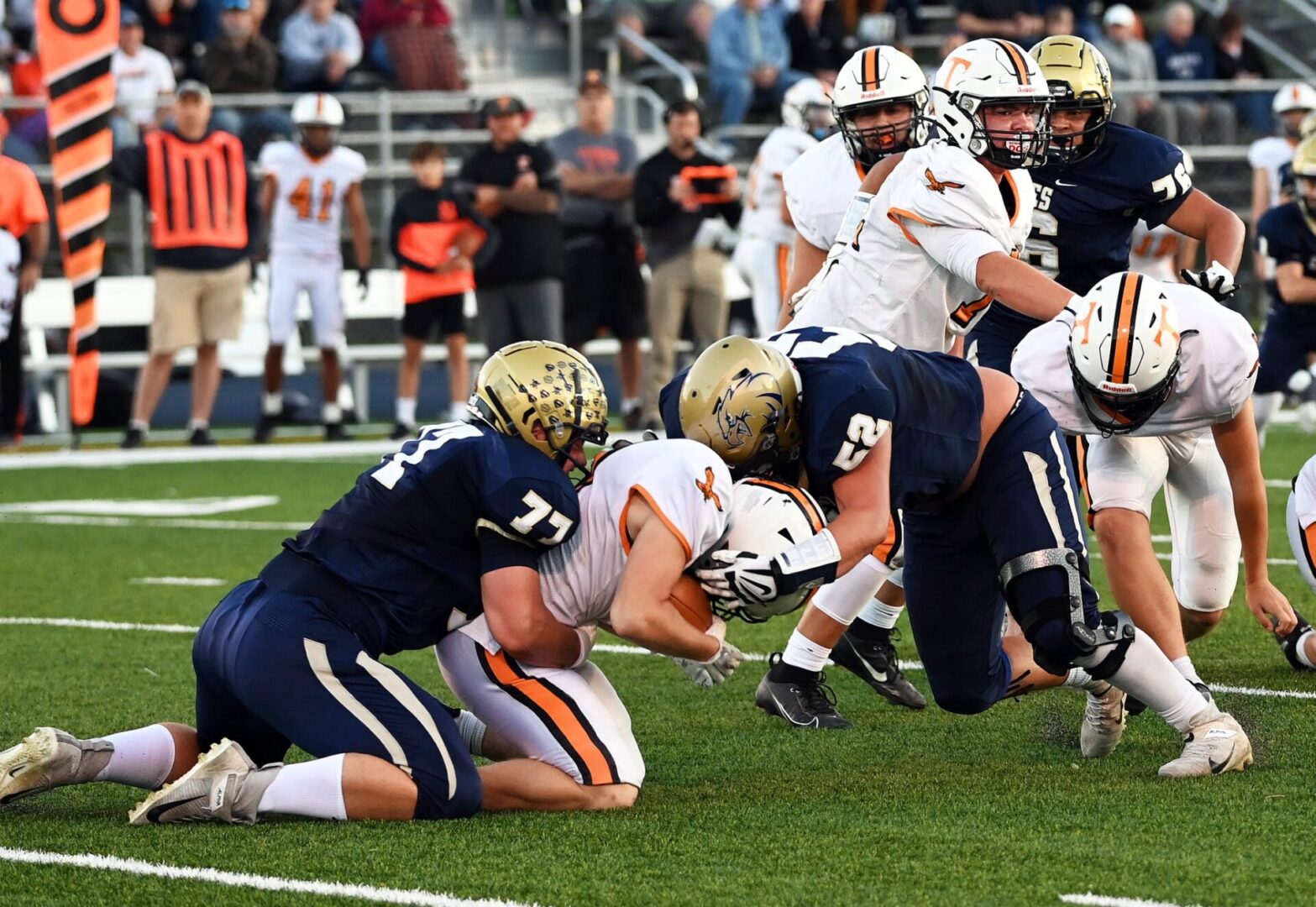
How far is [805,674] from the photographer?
5.00 metres

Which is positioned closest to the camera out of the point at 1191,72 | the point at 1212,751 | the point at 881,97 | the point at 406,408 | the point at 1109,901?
the point at 1109,901

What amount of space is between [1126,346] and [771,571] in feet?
3.25

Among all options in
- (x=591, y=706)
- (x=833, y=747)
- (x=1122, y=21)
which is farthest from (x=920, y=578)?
(x=1122, y=21)

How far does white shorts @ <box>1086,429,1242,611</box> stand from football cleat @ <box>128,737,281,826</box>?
210cm

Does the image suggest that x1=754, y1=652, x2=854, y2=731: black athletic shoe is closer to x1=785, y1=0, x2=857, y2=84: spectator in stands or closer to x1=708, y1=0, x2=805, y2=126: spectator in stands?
x1=708, y1=0, x2=805, y2=126: spectator in stands

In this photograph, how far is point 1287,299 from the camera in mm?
8758

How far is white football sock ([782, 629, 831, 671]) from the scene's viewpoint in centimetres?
500

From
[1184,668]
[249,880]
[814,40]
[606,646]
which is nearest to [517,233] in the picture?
[814,40]

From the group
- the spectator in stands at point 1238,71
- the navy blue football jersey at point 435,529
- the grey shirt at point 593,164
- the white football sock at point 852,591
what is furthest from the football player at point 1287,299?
the spectator in stands at point 1238,71

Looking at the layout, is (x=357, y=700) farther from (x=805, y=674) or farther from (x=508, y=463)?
(x=805, y=674)

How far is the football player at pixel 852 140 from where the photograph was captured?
18.1 feet

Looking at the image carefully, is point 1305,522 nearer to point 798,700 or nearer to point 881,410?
point 798,700

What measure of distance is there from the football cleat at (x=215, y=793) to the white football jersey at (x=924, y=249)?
1.75 meters

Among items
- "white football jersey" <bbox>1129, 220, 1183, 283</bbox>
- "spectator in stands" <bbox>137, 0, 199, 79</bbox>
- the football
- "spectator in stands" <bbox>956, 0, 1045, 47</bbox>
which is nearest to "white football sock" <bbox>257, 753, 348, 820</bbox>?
the football
